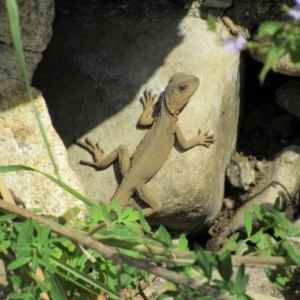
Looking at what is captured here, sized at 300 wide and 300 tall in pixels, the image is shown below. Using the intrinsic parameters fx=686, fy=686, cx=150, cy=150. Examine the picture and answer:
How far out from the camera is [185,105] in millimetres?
5652

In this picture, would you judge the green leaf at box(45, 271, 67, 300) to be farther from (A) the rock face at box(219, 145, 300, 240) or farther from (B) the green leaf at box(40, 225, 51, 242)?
(A) the rock face at box(219, 145, 300, 240)

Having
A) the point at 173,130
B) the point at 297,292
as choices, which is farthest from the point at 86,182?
the point at 297,292

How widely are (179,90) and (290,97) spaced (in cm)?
93

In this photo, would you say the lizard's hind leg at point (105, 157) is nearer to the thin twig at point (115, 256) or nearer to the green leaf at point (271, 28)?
the thin twig at point (115, 256)

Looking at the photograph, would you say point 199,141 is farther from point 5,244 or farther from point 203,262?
point 203,262

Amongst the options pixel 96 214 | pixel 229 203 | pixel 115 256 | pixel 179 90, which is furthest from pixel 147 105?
pixel 115 256

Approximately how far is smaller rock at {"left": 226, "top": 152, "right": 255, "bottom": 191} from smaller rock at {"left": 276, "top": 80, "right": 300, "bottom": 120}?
1.80ft

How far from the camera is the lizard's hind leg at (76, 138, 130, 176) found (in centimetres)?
536

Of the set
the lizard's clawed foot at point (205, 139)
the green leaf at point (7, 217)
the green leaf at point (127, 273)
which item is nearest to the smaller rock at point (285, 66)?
the lizard's clawed foot at point (205, 139)

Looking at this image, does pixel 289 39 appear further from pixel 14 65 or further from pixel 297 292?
pixel 14 65

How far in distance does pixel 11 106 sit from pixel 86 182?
4.07ft

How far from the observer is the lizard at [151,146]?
211 inches

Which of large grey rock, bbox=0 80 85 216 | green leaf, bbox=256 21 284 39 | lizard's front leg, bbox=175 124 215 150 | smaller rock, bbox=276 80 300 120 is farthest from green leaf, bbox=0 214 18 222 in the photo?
smaller rock, bbox=276 80 300 120

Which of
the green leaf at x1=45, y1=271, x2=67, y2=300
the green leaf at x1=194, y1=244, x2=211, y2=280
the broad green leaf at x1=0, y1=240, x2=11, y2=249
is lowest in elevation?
the broad green leaf at x1=0, y1=240, x2=11, y2=249
